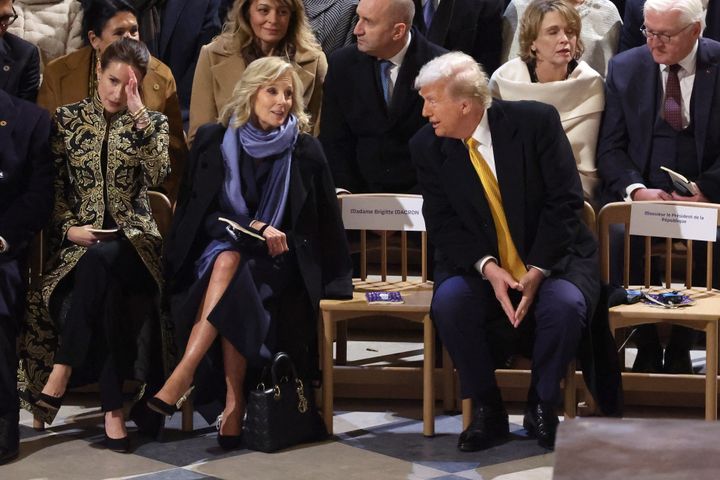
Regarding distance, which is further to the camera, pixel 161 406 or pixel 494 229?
pixel 494 229

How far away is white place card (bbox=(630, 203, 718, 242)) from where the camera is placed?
4.99 m

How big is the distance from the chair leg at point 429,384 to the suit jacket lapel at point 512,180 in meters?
0.43

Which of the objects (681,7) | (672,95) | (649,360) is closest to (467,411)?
(649,360)

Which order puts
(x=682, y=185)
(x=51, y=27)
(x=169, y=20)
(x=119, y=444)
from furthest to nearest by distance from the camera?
(x=169, y=20) → (x=51, y=27) → (x=682, y=185) → (x=119, y=444)

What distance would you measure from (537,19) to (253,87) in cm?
137

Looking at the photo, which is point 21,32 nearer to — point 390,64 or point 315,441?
point 390,64

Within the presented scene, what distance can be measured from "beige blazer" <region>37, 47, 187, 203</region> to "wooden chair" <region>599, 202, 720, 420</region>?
1770 mm

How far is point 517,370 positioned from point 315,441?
0.86 metres

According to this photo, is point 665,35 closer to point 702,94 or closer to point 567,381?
point 702,94

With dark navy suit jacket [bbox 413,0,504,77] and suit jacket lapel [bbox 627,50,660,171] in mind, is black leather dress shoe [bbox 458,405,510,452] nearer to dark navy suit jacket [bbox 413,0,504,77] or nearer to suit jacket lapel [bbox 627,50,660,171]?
suit jacket lapel [bbox 627,50,660,171]

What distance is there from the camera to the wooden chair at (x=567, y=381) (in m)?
4.80

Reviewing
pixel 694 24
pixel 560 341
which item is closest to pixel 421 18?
pixel 694 24

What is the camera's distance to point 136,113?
16.3ft

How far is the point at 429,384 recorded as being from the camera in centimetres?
490
